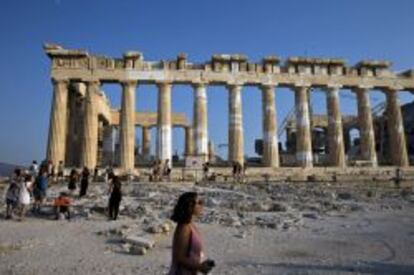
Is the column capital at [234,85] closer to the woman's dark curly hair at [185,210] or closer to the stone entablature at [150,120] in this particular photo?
the stone entablature at [150,120]

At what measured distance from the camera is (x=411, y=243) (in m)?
12.8

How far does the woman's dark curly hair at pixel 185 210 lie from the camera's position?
220 inches

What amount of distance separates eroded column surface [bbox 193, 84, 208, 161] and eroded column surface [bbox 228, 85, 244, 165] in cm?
217

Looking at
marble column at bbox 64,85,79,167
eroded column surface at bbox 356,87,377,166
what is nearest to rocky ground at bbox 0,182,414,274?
marble column at bbox 64,85,79,167

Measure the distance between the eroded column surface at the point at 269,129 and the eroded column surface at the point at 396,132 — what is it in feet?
36.8

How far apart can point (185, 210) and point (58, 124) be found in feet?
119

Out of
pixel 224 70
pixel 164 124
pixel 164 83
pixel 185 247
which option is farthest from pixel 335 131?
pixel 185 247

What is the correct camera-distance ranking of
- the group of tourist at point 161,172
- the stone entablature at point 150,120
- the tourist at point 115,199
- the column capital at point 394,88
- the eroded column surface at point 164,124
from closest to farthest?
1. the tourist at point 115,199
2. the group of tourist at point 161,172
3. the eroded column surface at point 164,124
4. the column capital at point 394,88
5. the stone entablature at point 150,120

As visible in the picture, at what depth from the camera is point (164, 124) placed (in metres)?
41.2

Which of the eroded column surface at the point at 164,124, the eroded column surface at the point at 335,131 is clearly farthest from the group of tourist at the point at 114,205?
the eroded column surface at the point at 335,131

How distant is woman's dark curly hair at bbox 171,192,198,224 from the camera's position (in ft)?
18.3

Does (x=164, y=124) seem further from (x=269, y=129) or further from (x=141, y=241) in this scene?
(x=141, y=241)

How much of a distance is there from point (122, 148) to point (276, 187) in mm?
15487

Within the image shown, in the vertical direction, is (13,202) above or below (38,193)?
below
